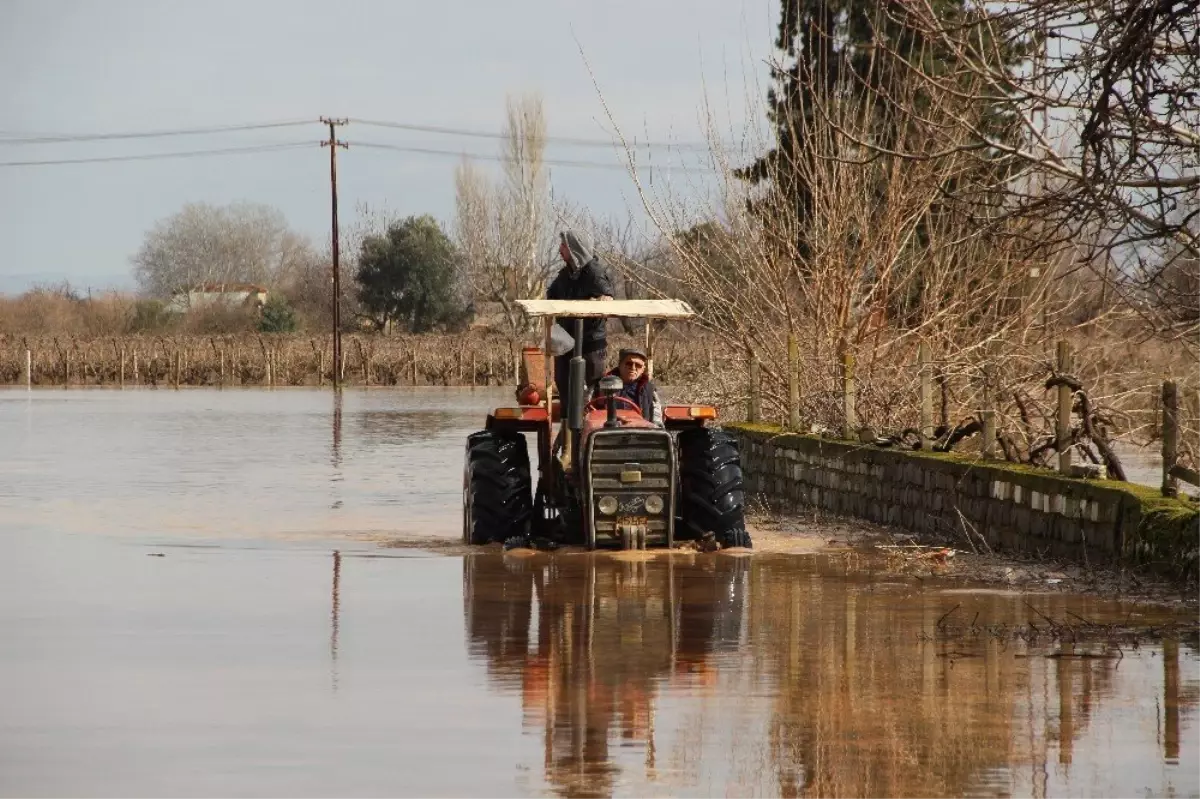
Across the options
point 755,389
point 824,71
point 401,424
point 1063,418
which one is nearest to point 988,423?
point 1063,418

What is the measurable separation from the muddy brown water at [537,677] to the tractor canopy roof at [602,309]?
2103 mm

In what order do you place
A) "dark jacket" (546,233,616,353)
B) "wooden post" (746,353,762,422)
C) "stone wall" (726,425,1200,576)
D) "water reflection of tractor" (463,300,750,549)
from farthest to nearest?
1. "wooden post" (746,353,762,422)
2. "dark jacket" (546,233,616,353)
3. "water reflection of tractor" (463,300,750,549)
4. "stone wall" (726,425,1200,576)

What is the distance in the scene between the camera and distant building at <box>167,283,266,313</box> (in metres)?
115

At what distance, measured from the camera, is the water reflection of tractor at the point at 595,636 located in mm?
9898

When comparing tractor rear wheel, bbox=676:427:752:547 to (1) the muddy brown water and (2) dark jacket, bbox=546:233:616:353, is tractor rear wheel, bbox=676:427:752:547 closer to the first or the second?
(1) the muddy brown water

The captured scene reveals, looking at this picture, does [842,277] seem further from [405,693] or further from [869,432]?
[405,693]

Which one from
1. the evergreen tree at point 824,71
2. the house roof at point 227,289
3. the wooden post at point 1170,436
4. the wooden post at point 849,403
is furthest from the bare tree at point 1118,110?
the house roof at point 227,289

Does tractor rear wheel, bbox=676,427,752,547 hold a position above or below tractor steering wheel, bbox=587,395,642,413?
below

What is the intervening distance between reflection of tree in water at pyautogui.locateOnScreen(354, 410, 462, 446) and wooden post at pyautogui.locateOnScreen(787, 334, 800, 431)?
1305cm

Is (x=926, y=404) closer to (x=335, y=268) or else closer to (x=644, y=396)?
(x=644, y=396)

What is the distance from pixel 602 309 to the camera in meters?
19.0

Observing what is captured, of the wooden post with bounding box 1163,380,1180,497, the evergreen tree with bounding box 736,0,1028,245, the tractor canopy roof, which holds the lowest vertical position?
the wooden post with bounding box 1163,380,1180,497

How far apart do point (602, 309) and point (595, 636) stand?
607 cm

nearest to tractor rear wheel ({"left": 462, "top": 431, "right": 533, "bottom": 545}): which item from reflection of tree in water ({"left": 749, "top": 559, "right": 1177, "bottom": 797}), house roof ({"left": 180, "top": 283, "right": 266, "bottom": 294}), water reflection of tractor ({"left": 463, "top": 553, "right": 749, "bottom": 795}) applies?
water reflection of tractor ({"left": 463, "top": 553, "right": 749, "bottom": 795})
